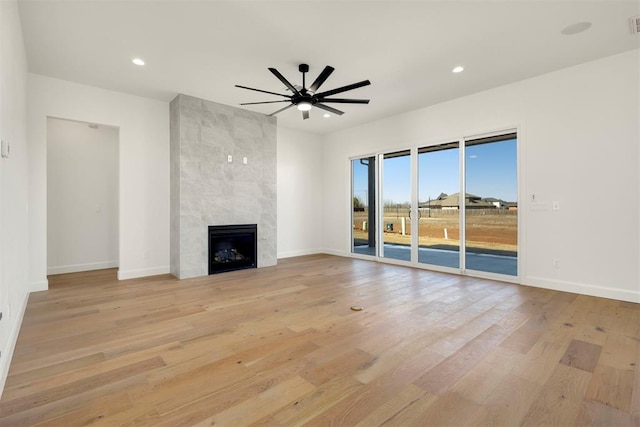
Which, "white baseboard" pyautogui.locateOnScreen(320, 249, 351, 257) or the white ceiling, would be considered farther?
"white baseboard" pyautogui.locateOnScreen(320, 249, 351, 257)

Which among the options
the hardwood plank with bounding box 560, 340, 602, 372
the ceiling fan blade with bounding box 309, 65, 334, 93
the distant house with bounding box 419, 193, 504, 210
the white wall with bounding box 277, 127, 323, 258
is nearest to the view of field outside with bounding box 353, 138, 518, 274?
the distant house with bounding box 419, 193, 504, 210

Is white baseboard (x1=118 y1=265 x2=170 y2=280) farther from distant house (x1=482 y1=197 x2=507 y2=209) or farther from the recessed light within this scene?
the recessed light

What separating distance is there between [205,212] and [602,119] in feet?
18.9

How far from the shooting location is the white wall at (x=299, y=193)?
271 inches

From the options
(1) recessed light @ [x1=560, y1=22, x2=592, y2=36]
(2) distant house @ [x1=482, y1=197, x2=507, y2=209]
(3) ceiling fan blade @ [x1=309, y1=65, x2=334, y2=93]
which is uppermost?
(1) recessed light @ [x1=560, y1=22, x2=592, y2=36]

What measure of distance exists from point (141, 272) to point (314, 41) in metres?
4.37

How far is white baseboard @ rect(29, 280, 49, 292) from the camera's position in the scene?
158 inches

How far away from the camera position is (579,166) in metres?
3.88

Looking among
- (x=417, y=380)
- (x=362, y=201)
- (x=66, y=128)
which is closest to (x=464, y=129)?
(x=362, y=201)

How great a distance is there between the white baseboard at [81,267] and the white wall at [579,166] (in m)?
6.94

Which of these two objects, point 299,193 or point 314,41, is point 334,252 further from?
point 314,41

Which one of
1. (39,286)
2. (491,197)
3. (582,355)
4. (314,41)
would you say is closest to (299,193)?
(491,197)

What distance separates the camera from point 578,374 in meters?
1.99

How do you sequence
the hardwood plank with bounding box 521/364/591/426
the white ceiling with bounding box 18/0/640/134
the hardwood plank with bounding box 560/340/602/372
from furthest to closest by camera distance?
1. the white ceiling with bounding box 18/0/640/134
2. the hardwood plank with bounding box 560/340/602/372
3. the hardwood plank with bounding box 521/364/591/426
